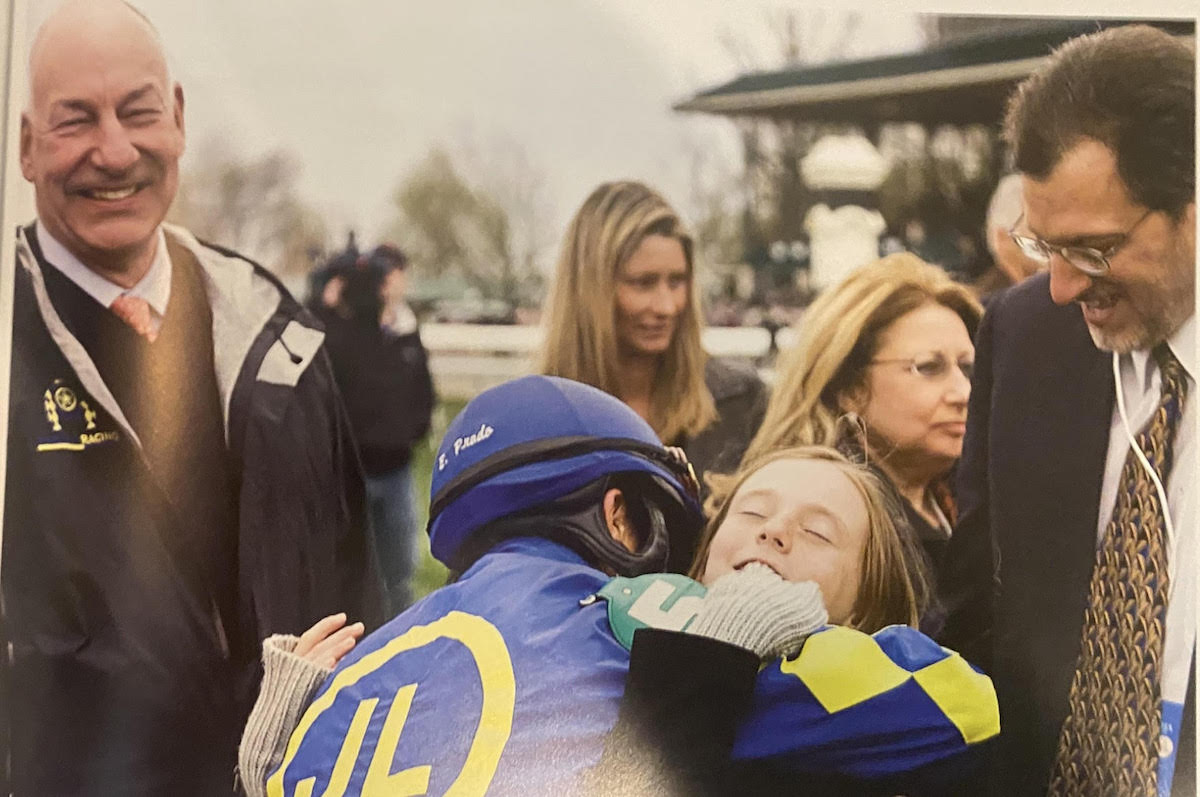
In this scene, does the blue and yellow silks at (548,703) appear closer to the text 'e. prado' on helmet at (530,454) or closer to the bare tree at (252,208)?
the text 'e. prado' on helmet at (530,454)

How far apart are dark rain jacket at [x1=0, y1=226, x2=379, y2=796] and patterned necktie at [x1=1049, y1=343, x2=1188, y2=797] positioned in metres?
1.05

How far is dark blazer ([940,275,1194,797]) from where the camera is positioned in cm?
165

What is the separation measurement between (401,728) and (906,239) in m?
1.02

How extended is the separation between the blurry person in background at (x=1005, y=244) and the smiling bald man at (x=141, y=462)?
1.00 metres

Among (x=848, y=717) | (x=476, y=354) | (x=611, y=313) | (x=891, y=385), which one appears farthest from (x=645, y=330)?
(x=848, y=717)

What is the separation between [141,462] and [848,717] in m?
1.03

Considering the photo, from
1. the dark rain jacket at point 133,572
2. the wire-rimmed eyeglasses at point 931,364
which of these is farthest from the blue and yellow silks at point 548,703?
the wire-rimmed eyeglasses at point 931,364

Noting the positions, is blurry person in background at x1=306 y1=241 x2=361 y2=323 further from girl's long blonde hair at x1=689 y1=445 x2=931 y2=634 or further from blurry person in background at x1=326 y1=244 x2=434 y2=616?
girl's long blonde hair at x1=689 y1=445 x2=931 y2=634

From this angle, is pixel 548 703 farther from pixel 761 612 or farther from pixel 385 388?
pixel 385 388

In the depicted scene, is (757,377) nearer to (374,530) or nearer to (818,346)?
(818,346)

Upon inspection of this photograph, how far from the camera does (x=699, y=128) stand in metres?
1.69

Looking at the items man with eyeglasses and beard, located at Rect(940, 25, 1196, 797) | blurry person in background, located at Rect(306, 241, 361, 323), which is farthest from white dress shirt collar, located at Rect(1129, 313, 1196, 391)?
blurry person in background, located at Rect(306, 241, 361, 323)

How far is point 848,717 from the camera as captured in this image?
1470mm

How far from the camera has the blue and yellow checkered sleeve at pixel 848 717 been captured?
4.83ft
